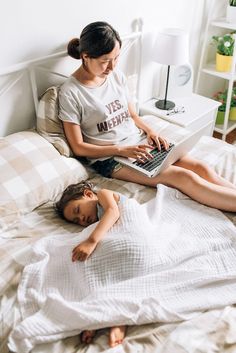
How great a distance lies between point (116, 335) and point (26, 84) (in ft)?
3.81

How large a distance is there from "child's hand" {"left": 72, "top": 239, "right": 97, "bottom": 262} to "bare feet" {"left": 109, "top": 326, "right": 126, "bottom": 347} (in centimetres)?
23

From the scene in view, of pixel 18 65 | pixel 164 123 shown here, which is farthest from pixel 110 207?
pixel 164 123

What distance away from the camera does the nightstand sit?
2.17m

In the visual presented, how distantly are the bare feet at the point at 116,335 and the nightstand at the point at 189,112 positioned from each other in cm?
139

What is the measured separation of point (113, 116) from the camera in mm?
1708

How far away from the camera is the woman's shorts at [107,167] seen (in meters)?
1.60

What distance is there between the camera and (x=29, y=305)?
3.39 ft

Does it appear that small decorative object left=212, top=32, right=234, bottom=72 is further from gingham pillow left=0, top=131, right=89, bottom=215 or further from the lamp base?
gingham pillow left=0, top=131, right=89, bottom=215

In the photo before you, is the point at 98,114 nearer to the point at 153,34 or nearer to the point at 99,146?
the point at 99,146

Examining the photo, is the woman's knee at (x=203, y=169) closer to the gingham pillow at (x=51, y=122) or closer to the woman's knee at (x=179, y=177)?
the woman's knee at (x=179, y=177)

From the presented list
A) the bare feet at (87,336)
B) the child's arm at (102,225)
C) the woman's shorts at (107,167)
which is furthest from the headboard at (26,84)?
the bare feet at (87,336)

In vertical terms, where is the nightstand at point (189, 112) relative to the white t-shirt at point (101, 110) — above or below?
below

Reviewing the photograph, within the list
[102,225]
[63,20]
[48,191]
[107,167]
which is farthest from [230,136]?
[102,225]

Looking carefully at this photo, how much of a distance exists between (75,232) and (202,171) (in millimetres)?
642
